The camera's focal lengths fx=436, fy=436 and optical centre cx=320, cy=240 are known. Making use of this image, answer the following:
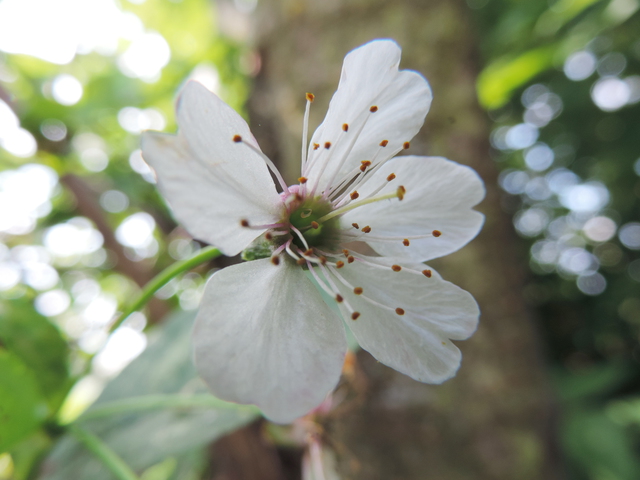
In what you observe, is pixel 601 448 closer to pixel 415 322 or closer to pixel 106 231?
pixel 415 322

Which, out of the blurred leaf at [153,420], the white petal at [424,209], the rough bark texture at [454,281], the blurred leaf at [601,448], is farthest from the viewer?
the blurred leaf at [601,448]

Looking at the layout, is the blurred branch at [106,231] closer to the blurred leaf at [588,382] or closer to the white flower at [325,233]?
the white flower at [325,233]

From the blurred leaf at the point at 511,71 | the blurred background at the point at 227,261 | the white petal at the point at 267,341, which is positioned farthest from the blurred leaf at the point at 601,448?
the white petal at the point at 267,341

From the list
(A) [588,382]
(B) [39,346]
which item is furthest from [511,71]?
(B) [39,346]

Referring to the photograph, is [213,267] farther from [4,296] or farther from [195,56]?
[195,56]

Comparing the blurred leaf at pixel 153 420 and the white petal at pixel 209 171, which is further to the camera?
the blurred leaf at pixel 153 420

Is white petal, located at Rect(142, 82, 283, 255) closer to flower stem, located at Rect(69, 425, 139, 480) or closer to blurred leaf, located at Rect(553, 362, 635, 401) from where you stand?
flower stem, located at Rect(69, 425, 139, 480)
